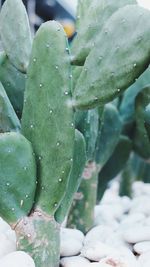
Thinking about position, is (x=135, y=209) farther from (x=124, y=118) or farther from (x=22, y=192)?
(x=22, y=192)

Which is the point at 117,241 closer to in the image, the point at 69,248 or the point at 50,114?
the point at 69,248

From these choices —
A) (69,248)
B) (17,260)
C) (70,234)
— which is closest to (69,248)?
(69,248)

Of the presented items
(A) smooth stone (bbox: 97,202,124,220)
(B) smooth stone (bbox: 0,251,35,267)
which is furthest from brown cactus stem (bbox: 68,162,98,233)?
(B) smooth stone (bbox: 0,251,35,267)

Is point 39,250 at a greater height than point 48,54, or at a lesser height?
lesser

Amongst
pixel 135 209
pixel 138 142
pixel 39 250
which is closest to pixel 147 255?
pixel 39 250

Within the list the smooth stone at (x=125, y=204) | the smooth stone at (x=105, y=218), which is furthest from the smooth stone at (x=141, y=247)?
the smooth stone at (x=125, y=204)

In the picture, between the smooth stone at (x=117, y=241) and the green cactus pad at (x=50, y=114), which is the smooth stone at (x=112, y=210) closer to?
the smooth stone at (x=117, y=241)

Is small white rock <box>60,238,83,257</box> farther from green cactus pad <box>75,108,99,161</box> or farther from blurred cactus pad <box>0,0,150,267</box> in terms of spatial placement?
green cactus pad <box>75,108,99,161</box>
